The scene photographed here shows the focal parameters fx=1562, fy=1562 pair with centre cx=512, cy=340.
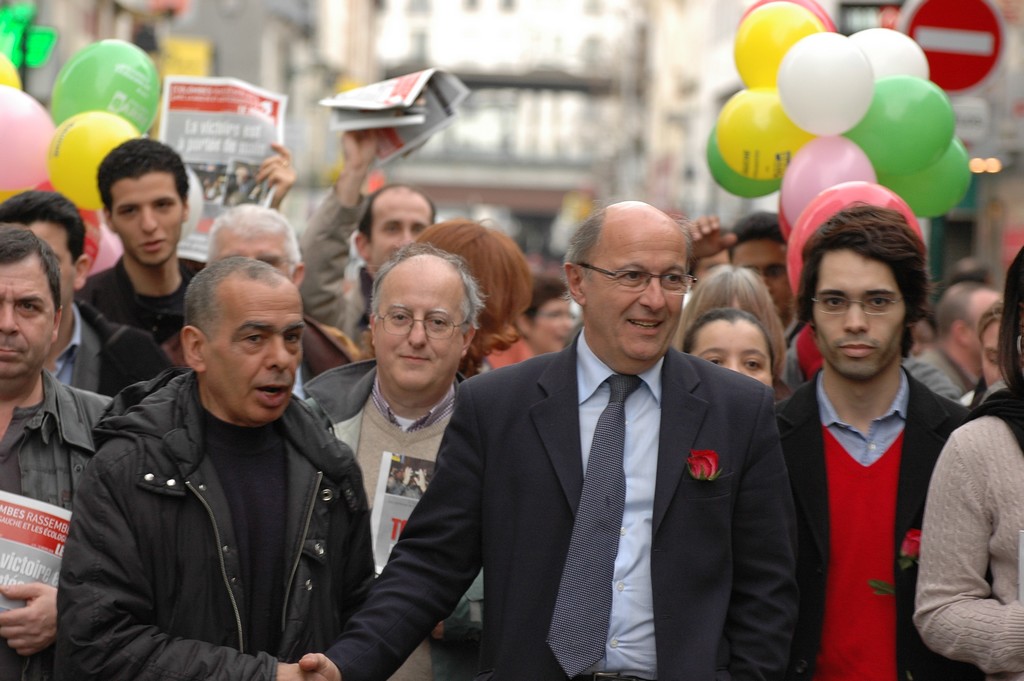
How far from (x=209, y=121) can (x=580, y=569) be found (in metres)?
4.79

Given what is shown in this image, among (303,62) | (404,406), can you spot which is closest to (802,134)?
(404,406)

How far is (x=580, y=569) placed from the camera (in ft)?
13.0

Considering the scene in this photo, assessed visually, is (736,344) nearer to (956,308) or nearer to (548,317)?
(956,308)

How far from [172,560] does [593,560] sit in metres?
1.08

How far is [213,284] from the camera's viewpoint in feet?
13.9

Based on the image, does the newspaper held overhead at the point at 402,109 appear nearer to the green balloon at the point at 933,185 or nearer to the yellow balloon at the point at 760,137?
the yellow balloon at the point at 760,137

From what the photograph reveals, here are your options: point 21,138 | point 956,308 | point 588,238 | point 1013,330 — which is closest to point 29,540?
point 588,238

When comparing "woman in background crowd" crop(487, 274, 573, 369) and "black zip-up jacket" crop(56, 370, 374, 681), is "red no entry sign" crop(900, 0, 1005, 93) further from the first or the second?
"black zip-up jacket" crop(56, 370, 374, 681)

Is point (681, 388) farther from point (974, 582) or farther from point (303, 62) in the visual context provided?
point (303, 62)

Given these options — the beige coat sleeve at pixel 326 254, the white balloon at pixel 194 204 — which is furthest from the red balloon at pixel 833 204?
the white balloon at pixel 194 204

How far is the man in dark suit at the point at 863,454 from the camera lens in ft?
14.2

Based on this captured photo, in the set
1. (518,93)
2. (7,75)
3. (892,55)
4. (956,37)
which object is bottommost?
(7,75)

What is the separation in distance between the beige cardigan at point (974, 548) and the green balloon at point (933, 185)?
9.74 feet

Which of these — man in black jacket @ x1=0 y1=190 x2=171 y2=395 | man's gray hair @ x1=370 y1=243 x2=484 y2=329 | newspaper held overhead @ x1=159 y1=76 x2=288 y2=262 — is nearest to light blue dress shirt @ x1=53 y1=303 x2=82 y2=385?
man in black jacket @ x1=0 y1=190 x2=171 y2=395
